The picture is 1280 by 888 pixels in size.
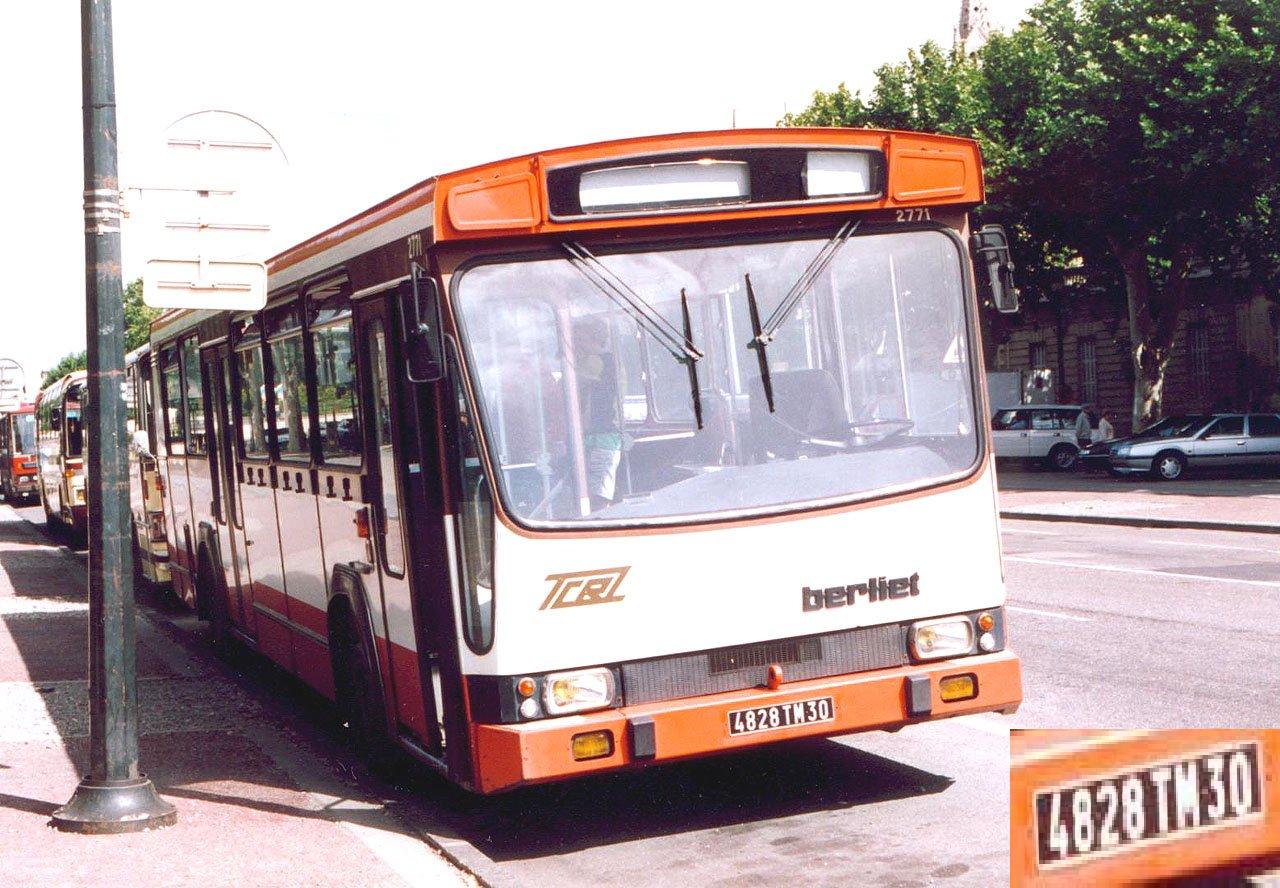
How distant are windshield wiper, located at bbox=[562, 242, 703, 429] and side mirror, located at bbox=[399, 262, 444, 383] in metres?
0.54

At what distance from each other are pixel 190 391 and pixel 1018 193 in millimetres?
30262

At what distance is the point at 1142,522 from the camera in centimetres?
2347

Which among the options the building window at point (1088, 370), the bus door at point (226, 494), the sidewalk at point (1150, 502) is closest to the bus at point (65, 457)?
the bus door at point (226, 494)

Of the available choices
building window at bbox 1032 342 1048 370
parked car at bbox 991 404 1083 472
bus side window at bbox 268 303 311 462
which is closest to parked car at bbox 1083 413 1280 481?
parked car at bbox 991 404 1083 472

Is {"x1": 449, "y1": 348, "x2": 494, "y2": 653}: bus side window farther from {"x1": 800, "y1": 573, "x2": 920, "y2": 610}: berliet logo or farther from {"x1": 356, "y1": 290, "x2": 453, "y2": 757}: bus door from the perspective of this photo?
{"x1": 800, "y1": 573, "x2": 920, "y2": 610}: berliet logo

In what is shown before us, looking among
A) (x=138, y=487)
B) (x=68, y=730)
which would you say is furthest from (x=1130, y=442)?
(x=68, y=730)

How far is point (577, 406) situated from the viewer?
20.2 feet

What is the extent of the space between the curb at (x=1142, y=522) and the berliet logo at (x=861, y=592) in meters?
16.3

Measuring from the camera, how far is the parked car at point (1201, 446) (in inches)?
1407

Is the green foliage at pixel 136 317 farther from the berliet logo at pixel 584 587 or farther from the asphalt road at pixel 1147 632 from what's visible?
the berliet logo at pixel 584 587

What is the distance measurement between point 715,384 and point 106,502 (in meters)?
2.56

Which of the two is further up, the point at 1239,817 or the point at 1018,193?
the point at 1018,193

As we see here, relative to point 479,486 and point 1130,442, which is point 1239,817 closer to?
point 479,486

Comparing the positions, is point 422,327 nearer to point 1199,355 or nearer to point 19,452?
point 1199,355
